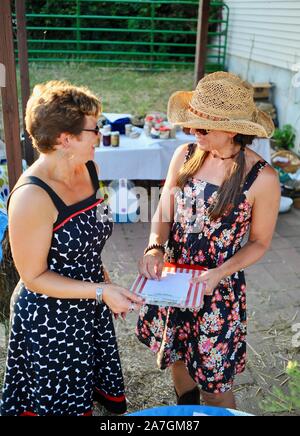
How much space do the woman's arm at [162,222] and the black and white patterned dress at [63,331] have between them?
23 centimetres

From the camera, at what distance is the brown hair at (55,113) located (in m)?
1.64

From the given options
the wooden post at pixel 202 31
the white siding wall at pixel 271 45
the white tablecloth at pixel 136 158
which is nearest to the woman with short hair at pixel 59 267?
the white tablecloth at pixel 136 158

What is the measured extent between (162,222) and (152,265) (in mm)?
260

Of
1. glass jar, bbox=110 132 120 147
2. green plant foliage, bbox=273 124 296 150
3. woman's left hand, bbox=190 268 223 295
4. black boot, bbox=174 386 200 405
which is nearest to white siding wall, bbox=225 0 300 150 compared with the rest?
green plant foliage, bbox=273 124 296 150

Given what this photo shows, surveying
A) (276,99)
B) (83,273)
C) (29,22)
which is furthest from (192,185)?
(29,22)

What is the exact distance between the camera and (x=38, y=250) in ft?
5.40

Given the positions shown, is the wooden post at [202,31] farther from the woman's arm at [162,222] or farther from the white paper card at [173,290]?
the white paper card at [173,290]

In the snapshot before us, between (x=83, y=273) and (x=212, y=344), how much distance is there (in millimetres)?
672

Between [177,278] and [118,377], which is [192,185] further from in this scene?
[118,377]

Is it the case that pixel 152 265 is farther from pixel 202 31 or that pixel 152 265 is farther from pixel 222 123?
pixel 202 31

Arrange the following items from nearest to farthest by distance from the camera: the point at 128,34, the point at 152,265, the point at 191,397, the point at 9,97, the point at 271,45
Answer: the point at 152,265 → the point at 191,397 → the point at 9,97 → the point at 271,45 → the point at 128,34

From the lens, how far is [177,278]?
75.2 inches

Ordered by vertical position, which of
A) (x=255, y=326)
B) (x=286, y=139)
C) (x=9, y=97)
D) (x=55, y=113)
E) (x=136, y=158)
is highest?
(x=55, y=113)

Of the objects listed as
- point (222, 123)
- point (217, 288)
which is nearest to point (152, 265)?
point (217, 288)
